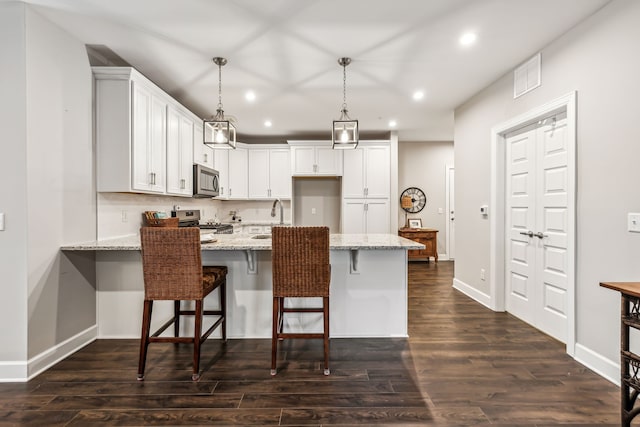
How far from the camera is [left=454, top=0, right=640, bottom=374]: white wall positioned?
199 cm

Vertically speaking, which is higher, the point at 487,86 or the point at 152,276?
the point at 487,86

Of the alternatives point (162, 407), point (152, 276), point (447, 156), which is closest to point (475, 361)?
point (162, 407)

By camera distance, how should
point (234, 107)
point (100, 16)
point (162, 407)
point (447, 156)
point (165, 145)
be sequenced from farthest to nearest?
point (447, 156) < point (234, 107) < point (165, 145) < point (100, 16) < point (162, 407)

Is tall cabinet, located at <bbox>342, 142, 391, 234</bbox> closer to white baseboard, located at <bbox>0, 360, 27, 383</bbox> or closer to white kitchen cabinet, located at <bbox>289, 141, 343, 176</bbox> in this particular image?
white kitchen cabinet, located at <bbox>289, 141, 343, 176</bbox>

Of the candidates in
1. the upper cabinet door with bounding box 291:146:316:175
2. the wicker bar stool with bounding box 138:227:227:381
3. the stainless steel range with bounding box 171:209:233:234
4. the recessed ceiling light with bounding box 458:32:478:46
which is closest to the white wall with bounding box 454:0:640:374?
the recessed ceiling light with bounding box 458:32:478:46

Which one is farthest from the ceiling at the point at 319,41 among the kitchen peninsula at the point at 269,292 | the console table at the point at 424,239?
the console table at the point at 424,239

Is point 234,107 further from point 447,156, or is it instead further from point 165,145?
point 447,156

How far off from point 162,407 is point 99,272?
1532 millimetres

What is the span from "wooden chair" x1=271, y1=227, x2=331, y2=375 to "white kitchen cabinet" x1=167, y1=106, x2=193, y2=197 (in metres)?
2.02

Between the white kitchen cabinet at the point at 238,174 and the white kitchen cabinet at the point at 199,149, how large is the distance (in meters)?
0.88

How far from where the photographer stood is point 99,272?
2773mm

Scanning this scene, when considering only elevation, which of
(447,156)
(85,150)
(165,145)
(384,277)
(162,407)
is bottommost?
(162,407)

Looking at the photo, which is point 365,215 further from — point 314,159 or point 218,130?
point 218,130

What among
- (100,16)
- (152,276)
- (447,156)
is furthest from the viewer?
(447,156)
